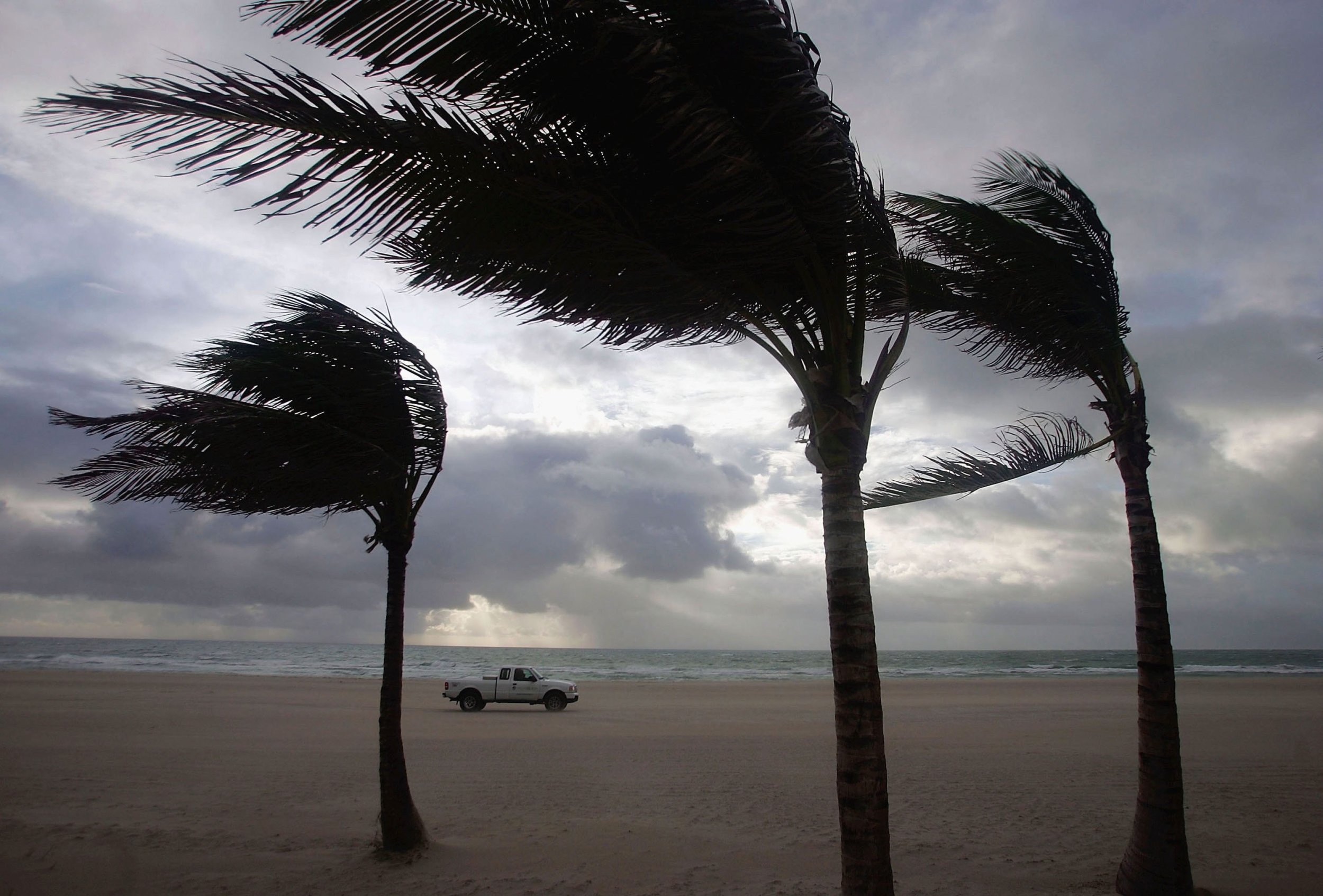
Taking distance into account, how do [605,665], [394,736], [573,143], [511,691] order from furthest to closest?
[605,665], [511,691], [394,736], [573,143]

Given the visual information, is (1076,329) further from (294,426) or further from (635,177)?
(294,426)

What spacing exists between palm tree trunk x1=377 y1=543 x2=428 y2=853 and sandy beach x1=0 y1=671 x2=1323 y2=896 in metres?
0.31

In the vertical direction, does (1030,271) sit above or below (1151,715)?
above

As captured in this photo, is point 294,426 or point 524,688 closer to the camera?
point 294,426

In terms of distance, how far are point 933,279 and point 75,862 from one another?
32.0 ft

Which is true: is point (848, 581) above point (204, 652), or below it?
above

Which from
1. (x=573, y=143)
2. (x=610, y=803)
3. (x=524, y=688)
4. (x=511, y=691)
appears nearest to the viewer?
(x=573, y=143)

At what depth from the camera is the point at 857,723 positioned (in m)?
3.73

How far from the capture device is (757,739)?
1647 centimetres

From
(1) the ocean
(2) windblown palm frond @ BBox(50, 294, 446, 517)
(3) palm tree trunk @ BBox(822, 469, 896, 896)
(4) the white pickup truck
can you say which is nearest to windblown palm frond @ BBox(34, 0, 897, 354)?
(3) palm tree trunk @ BBox(822, 469, 896, 896)

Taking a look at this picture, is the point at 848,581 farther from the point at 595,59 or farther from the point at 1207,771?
the point at 1207,771

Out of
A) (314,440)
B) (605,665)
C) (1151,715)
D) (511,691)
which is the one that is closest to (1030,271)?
(1151,715)


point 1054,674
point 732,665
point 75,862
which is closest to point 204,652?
point 732,665

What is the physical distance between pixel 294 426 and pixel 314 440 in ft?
0.62
